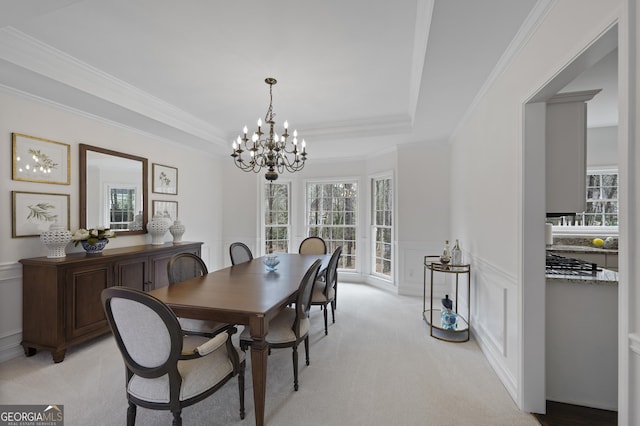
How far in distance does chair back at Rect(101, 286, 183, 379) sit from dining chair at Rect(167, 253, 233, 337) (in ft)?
2.04

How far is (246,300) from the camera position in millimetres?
1962

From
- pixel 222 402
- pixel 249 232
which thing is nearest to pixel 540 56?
pixel 222 402

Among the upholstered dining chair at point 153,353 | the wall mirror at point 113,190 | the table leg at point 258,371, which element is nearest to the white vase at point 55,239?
the wall mirror at point 113,190

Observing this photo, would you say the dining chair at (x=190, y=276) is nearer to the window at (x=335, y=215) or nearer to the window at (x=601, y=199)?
the window at (x=335, y=215)

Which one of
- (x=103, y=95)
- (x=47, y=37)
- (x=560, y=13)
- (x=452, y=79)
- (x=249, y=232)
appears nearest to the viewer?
(x=560, y=13)

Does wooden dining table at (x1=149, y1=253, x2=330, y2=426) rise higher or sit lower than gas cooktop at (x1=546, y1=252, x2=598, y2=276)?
lower

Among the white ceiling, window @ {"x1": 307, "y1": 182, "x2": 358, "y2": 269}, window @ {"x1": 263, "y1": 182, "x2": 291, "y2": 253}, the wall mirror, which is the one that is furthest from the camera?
window @ {"x1": 263, "y1": 182, "x2": 291, "y2": 253}

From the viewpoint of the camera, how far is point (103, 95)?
280 centimetres

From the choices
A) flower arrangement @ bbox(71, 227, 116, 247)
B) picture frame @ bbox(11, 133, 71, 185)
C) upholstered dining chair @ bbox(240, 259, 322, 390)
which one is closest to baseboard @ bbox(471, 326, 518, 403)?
upholstered dining chair @ bbox(240, 259, 322, 390)

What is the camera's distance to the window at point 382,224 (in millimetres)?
5141

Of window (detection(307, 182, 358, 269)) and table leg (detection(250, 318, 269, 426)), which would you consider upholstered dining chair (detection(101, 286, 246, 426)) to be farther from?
window (detection(307, 182, 358, 269))

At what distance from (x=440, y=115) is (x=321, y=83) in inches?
59.3

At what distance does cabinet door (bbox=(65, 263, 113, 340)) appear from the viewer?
261 centimetres

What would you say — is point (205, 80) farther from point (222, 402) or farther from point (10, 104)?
point (222, 402)
